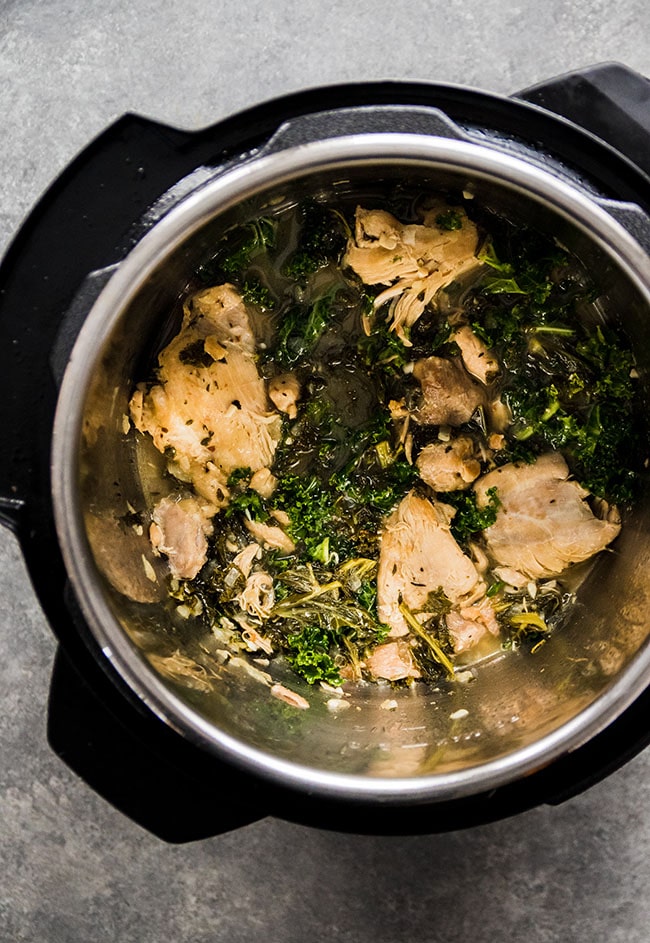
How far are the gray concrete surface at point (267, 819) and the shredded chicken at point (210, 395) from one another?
46cm

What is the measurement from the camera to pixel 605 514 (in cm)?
172

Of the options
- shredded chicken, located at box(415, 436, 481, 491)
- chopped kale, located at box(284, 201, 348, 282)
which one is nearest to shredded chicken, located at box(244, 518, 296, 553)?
shredded chicken, located at box(415, 436, 481, 491)

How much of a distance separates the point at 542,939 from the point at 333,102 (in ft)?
6.07

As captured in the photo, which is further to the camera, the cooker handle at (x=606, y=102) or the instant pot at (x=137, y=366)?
the cooker handle at (x=606, y=102)

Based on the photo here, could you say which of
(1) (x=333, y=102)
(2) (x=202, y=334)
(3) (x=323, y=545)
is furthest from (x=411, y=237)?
(3) (x=323, y=545)

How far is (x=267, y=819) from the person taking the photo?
1868mm

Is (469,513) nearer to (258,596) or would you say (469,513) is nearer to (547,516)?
(547,516)

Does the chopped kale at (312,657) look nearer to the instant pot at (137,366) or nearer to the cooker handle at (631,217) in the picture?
the instant pot at (137,366)

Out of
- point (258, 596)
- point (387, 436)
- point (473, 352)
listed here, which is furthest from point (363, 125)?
point (258, 596)

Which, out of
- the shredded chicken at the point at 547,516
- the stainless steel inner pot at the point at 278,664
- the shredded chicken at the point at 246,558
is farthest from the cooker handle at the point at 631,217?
the shredded chicken at the point at 246,558

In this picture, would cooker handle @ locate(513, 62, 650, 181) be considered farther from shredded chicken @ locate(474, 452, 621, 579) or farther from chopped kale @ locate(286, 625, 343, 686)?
chopped kale @ locate(286, 625, 343, 686)

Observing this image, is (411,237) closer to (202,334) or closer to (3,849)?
(202,334)

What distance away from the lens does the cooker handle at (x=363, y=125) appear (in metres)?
1.23

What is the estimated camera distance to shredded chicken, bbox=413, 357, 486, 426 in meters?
1.69
